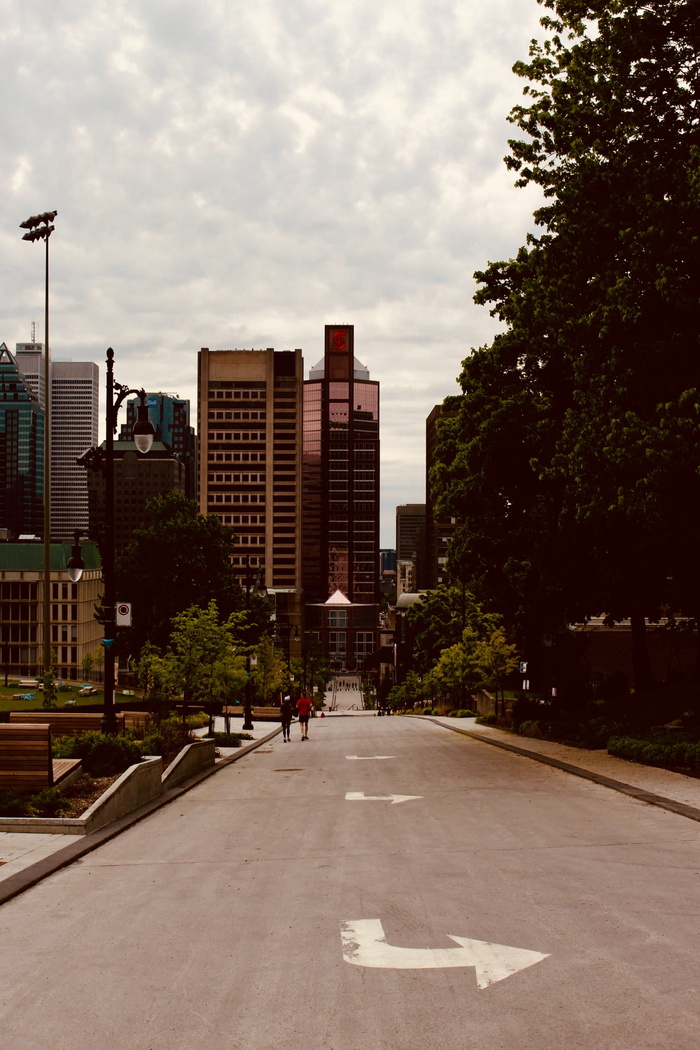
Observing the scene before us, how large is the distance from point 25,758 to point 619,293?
15308 mm

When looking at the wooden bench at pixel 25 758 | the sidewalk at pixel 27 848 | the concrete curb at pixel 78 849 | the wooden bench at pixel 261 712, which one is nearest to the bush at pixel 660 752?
the concrete curb at pixel 78 849

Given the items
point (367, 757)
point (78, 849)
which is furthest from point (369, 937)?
point (367, 757)

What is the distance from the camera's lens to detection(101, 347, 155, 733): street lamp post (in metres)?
19.6

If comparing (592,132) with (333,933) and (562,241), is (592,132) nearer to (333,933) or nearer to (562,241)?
(562,241)

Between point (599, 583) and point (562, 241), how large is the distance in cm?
1231

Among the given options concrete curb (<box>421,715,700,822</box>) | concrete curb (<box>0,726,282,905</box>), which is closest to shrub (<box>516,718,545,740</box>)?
concrete curb (<box>421,715,700,822</box>)

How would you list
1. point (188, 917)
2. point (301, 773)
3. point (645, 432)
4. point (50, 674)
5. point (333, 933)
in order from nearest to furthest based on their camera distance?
point (333, 933) → point (188, 917) → point (645, 432) → point (301, 773) → point (50, 674)

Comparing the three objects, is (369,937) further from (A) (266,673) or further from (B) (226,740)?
(A) (266,673)

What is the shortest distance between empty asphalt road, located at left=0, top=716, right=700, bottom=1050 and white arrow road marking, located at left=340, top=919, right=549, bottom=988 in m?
0.02

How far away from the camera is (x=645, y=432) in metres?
20.4

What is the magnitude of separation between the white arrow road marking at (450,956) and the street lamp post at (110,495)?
1281 centimetres

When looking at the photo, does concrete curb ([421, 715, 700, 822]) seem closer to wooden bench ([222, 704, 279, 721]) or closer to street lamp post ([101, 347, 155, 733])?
street lamp post ([101, 347, 155, 733])

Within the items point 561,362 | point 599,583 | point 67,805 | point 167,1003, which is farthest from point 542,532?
point 167,1003

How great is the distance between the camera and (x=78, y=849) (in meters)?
12.2
